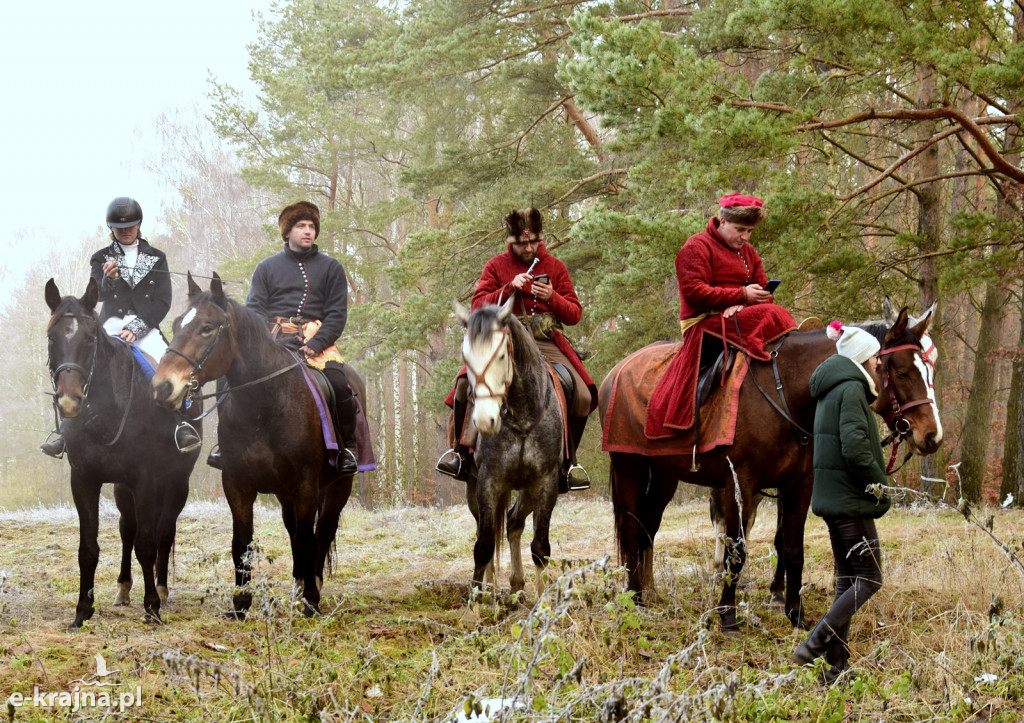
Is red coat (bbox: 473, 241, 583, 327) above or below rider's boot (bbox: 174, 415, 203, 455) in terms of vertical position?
above

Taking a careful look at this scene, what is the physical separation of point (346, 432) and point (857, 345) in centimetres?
395

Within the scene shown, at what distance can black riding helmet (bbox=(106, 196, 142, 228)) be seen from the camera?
23.6 ft

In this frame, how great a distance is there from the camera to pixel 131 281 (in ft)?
24.0

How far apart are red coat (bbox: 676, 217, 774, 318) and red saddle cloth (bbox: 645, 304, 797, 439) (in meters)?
0.14

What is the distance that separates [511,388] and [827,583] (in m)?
3.27

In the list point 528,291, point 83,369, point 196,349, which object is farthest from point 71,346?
point 528,291

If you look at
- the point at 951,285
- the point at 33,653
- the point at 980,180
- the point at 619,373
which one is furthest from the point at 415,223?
the point at 33,653

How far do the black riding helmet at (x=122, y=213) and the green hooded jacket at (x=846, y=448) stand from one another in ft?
18.1

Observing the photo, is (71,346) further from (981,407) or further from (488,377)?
(981,407)

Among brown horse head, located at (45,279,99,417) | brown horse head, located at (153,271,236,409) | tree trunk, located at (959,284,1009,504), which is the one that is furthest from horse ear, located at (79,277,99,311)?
tree trunk, located at (959,284,1009,504)

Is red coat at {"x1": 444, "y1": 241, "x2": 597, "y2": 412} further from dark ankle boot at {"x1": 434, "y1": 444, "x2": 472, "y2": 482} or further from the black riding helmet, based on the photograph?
the black riding helmet

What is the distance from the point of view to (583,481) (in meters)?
6.93

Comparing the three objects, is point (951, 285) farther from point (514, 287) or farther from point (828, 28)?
point (514, 287)

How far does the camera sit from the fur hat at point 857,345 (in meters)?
4.87
